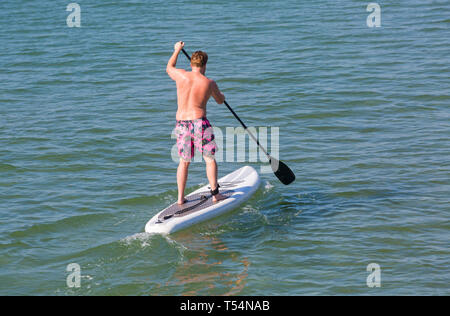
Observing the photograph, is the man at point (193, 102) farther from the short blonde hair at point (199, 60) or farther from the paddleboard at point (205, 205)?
the paddleboard at point (205, 205)

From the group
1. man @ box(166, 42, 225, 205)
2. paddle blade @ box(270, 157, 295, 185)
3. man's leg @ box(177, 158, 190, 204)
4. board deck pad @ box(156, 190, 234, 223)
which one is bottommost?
board deck pad @ box(156, 190, 234, 223)

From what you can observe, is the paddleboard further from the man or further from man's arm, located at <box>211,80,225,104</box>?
man's arm, located at <box>211,80,225,104</box>

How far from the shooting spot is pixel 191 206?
9281 mm

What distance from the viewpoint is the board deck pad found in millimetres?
9000

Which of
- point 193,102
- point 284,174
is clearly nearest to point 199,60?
point 193,102

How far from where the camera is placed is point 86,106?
1471 cm

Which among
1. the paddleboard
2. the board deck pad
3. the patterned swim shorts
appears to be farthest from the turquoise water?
the patterned swim shorts

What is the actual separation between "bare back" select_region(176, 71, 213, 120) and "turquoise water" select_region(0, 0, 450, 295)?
4.93 ft

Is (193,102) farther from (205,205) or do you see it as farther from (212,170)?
(205,205)

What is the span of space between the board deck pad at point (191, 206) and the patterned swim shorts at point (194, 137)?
0.71 meters

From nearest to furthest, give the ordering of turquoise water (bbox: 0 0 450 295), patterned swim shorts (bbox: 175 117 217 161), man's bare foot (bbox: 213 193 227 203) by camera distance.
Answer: turquoise water (bbox: 0 0 450 295), patterned swim shorts (bbox: 175 117 217 161), man's bare foot (bbox: 213 193 227 203)
